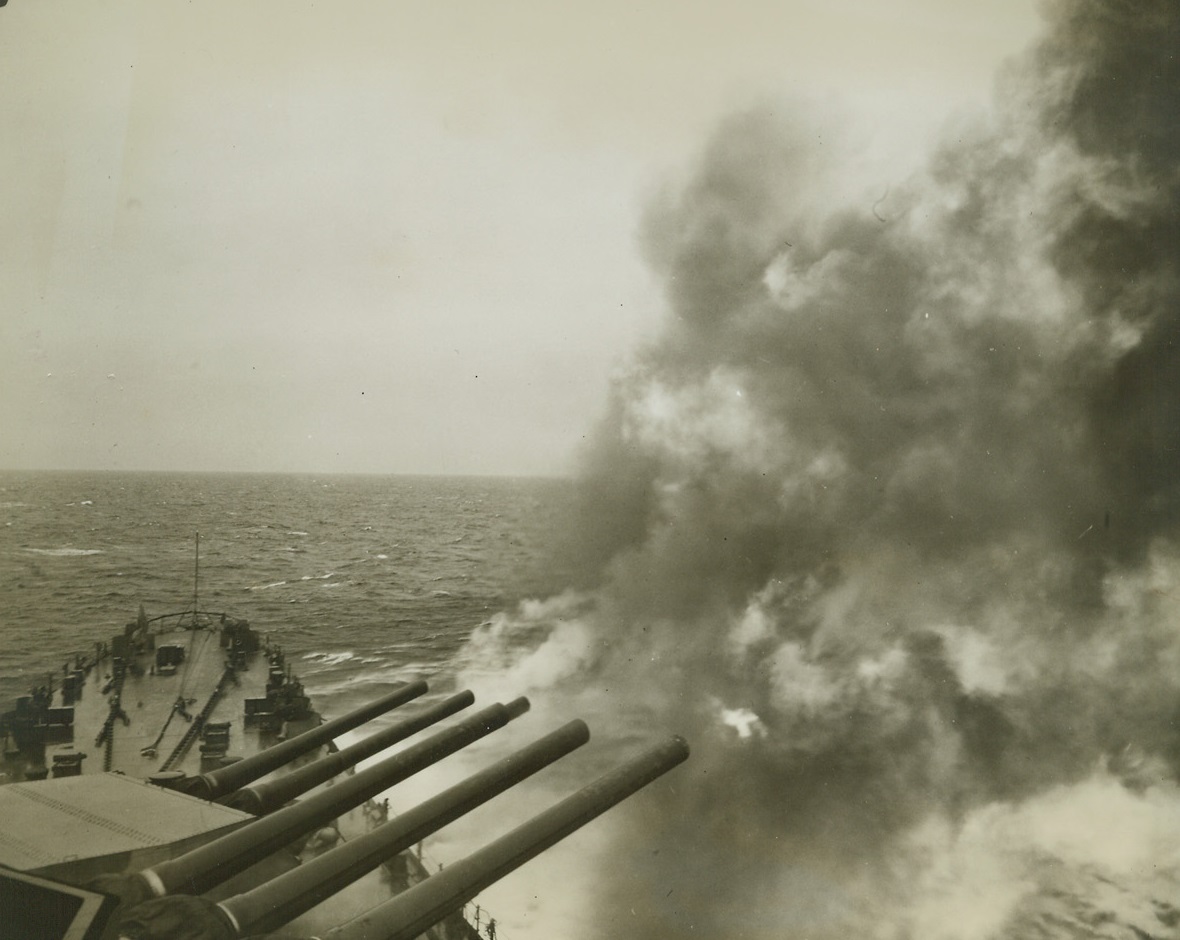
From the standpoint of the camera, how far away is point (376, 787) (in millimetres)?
5398

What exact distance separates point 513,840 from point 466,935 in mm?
4826

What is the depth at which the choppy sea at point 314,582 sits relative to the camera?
23281 mm

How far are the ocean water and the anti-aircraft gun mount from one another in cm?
1617

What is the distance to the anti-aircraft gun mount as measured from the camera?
367 centimetres

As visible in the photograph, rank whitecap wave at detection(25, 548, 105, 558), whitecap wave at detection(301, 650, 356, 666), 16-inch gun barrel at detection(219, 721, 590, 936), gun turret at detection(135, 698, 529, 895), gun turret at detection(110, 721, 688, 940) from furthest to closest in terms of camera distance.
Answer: whitecap wave at detection(25, 548, 105, 558), whitecap wave at detection(301, 650, 356, 666), gun turret at detection(135, 698, 529, 895), 16-inch gun barrel at detection(219, 721, 590, 936), gun turret at detection(110, 721, 688, 940)

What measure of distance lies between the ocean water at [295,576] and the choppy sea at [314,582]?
11 cm

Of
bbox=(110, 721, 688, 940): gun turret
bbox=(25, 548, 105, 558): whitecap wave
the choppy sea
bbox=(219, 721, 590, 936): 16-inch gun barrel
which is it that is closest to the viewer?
bbox=(110, 721, 688, 940): gun turret

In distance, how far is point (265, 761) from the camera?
6.18 metres

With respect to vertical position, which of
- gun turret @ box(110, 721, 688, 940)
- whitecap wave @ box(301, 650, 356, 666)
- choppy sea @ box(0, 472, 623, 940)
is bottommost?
gun turret @ box(110, 721, 688, 940)

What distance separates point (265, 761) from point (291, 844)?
1.15 metres

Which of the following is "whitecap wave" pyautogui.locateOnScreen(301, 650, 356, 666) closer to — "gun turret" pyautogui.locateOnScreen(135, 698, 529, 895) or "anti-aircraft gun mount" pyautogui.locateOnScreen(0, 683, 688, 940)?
"anti-aircraft gun mount" pyautogui.locateOnScreen(0, 683, 688, 940)

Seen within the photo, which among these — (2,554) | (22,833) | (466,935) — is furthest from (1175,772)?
(2,554)

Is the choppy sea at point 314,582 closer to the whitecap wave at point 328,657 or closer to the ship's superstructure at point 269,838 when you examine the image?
the whitecap wave at point 328,657

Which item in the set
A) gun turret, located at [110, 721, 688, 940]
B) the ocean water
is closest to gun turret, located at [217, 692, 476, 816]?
gun turret, located at [110, 721, 688, 940]
